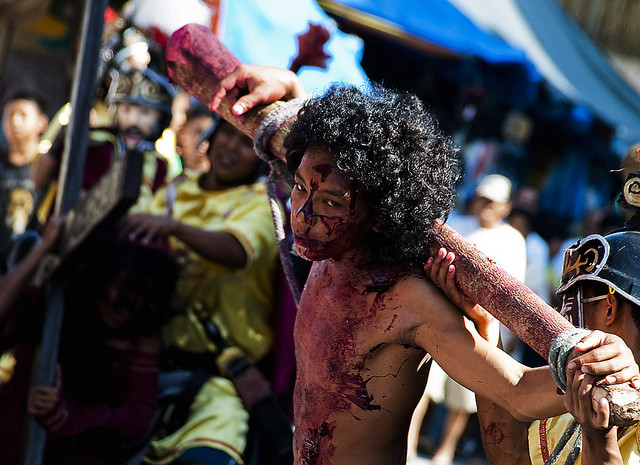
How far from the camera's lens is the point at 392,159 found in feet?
7.25

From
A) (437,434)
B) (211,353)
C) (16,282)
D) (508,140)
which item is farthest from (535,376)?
(508,140)

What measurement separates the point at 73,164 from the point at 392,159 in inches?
68.4

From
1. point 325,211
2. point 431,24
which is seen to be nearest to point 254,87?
point 325,211

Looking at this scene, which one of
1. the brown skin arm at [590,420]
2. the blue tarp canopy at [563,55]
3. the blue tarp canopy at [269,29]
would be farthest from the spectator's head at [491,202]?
the brown skin arm at [590,420]

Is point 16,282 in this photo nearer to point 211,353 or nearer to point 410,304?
point 211,353

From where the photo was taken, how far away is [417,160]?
2.24m

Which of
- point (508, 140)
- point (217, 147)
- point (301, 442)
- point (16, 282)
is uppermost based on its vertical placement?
point (508, 140)

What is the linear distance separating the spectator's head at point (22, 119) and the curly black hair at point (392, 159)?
513 centimetres

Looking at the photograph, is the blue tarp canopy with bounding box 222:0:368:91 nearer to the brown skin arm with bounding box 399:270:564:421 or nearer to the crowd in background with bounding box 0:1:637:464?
the crowd in background with bounding box 0:1:637:464

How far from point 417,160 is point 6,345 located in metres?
2.35

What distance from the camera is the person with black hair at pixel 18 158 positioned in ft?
22.3

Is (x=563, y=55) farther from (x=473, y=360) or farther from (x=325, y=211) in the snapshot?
(x=473, y=360)

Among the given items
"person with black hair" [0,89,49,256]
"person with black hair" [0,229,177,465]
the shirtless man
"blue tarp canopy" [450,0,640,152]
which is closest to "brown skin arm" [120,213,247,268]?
"person with black hair" [0,229,177,465]

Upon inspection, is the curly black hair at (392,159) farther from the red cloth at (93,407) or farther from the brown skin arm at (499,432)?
the red cloth at (93,407)
